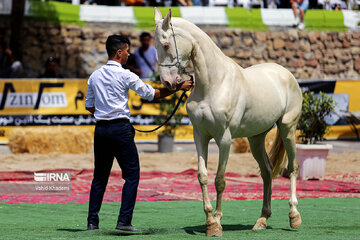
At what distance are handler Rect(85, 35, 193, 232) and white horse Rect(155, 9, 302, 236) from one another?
0.22 m

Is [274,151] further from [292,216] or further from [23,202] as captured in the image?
[23,202]

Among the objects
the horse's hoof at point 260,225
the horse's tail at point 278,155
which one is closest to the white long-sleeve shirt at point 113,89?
the horse's hoof at point 260,225

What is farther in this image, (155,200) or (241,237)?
(155,200)

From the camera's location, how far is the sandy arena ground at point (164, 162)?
13.7 meters

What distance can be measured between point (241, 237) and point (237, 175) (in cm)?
599

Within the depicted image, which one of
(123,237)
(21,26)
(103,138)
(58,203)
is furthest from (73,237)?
(21,26)

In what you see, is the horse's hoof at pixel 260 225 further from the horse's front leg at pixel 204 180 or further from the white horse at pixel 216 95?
the horse's front leg at pixel 204 180

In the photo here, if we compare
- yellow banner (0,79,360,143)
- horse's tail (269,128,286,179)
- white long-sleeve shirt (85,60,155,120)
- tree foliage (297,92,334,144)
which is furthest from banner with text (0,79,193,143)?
white long-sleeve shirt (85,60,155,120)

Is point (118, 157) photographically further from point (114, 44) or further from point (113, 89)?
point (114, 44)

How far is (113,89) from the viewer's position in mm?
7180

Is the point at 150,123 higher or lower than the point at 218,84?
lower

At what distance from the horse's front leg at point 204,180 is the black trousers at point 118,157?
657 mm

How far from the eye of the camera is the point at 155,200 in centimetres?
1024

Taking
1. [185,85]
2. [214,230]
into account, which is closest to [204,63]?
[185,85]
